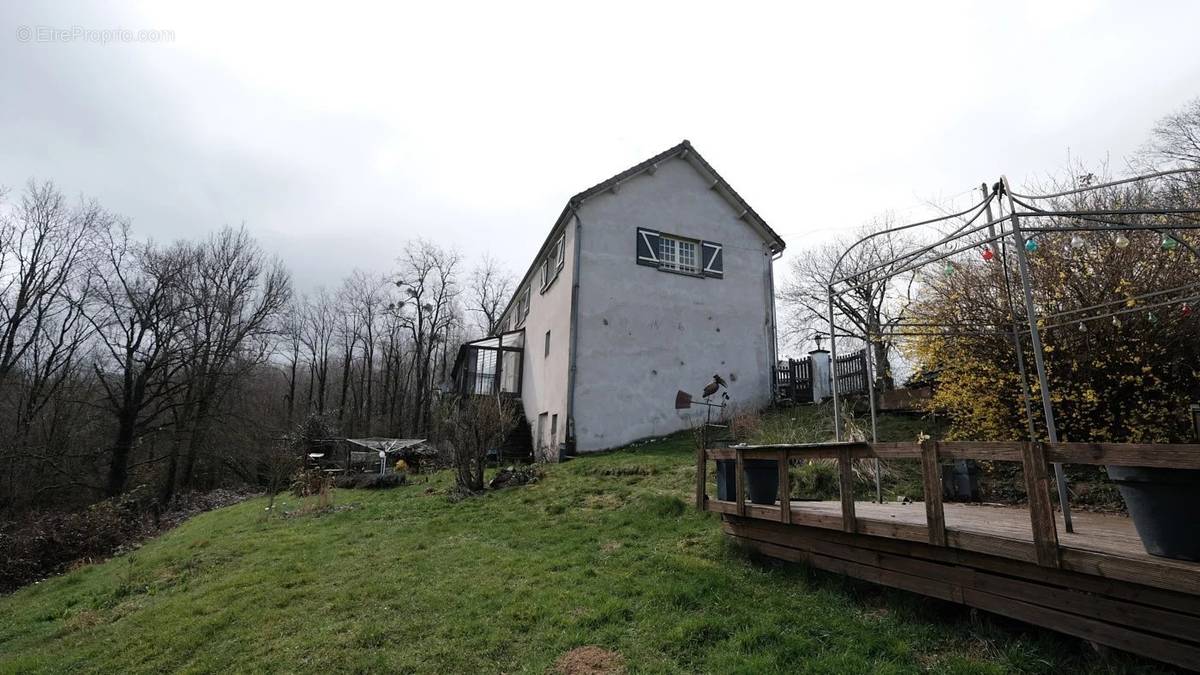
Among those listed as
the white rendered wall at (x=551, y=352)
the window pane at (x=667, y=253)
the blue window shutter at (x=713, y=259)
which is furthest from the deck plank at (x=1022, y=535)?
the blue window shutter at (x=713, y=259)

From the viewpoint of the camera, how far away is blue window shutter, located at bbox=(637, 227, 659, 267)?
16.4 metres

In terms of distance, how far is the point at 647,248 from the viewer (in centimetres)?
1647

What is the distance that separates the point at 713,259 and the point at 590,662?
576 inches

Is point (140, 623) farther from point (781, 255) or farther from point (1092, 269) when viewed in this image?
point (781, 255)

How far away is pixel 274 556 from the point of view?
783 cm

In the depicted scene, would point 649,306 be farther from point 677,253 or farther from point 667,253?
point 677,253

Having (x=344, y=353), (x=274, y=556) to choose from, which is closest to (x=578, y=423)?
(x=274, y=556)

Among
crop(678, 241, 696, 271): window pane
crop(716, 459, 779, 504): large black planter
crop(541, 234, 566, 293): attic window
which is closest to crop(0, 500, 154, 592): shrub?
crop(541, 234, 566, 293): attic window

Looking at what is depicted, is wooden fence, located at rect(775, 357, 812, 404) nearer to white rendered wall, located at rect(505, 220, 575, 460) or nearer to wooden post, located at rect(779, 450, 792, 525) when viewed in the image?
white rendered wall, located at rect(505, 220, 575, 460)

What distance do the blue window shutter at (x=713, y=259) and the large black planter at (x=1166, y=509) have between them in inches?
566

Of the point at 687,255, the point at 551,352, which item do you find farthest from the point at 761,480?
the point at 687,255

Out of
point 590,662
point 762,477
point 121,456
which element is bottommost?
point 590,662

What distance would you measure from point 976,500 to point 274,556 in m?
9.20

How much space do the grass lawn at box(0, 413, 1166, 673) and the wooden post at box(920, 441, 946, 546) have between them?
2.03 ft
